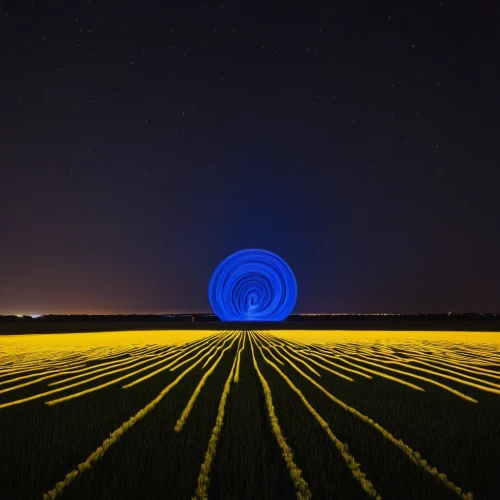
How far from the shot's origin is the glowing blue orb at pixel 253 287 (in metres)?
40.7

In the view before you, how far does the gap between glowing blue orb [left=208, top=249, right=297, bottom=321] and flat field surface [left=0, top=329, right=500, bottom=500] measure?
3319cm

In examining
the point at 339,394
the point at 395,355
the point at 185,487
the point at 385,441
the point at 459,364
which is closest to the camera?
the point at 185,487

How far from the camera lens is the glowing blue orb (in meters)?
40.7

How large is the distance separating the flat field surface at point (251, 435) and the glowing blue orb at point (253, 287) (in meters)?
33.2

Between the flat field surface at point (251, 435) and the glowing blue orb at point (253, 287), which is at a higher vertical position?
the glowing blue orb at point (253, 287)

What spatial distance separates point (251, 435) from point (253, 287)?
4101cm

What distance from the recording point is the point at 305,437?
3641 mm

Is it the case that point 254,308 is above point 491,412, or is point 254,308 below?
above

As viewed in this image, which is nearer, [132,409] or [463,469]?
[463,469]

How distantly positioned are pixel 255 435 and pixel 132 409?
1.75 m

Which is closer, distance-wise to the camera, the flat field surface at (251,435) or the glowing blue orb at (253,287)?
the flat field surface at (251,435)

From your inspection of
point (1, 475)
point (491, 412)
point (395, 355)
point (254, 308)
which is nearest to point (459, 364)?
point (395, 355)

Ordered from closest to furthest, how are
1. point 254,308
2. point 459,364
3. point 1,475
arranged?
point 1,475 → point 459,364 → point 254,308

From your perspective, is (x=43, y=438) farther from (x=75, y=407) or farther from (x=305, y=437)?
(x=305, y=437)
